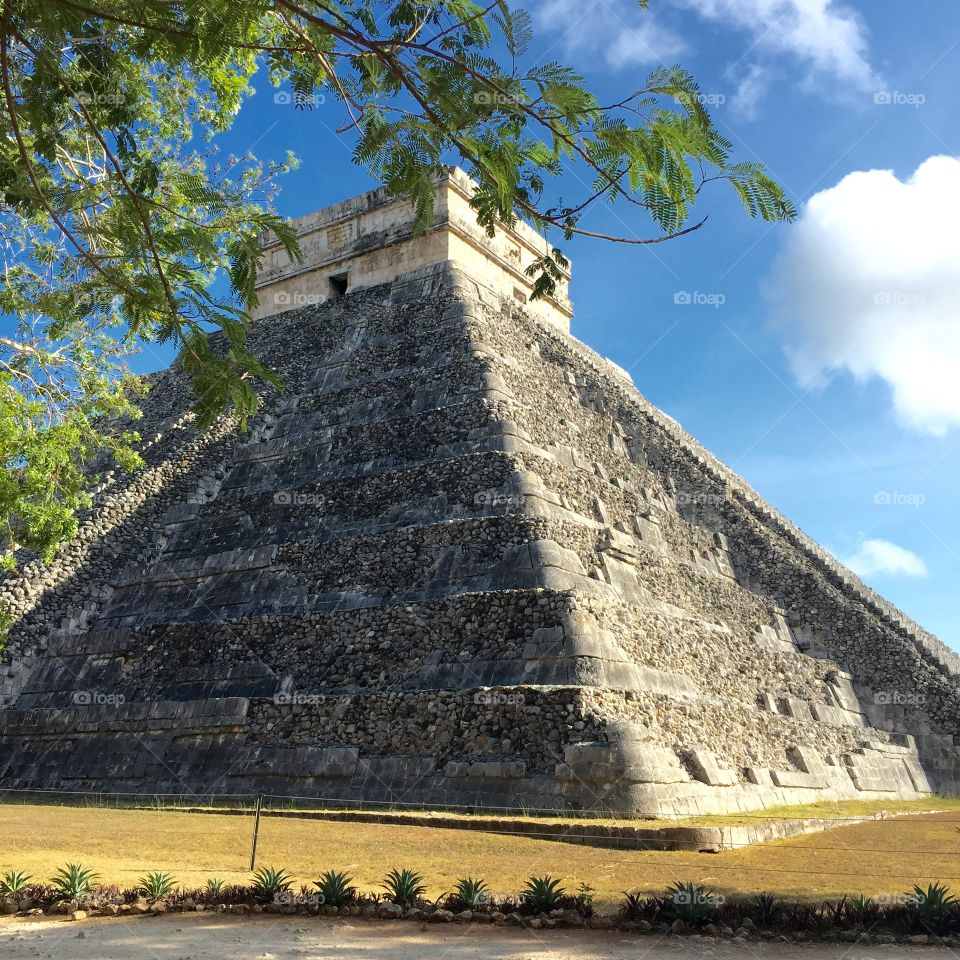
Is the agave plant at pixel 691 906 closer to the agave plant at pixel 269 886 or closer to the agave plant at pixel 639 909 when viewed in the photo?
the agave plant at pixel 639 909

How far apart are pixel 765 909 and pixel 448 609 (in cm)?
673

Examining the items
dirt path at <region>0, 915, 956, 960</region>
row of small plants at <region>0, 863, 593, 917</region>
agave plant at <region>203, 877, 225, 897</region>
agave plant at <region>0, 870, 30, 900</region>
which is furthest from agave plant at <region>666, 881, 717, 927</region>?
agave plant at <region>0, 870, 30, 900</region>

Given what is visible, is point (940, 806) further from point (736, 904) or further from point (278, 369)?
point (278, 369)

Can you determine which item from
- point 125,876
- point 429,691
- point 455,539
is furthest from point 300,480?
point 125,876

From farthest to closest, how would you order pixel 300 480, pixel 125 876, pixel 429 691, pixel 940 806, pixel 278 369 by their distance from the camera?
pixel 278 369 < pixel 300 480 < pixel 940 806 < pixel 429 691 < pixel 125 876

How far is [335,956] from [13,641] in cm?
1180

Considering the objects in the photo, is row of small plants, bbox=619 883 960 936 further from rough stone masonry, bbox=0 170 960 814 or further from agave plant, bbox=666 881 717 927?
rough stone masonry, bbox=0 170 960 814

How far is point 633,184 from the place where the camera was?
4.43 meters

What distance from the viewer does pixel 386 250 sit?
828 inches

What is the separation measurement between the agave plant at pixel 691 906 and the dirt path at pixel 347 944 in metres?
0.17

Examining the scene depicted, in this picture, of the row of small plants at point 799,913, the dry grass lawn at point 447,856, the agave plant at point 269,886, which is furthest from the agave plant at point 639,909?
the agave plant at point 269,886

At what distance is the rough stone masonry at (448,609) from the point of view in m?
10.7

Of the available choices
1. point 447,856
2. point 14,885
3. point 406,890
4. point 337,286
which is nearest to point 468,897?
point 406,890

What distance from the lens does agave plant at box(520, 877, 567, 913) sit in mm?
5652
